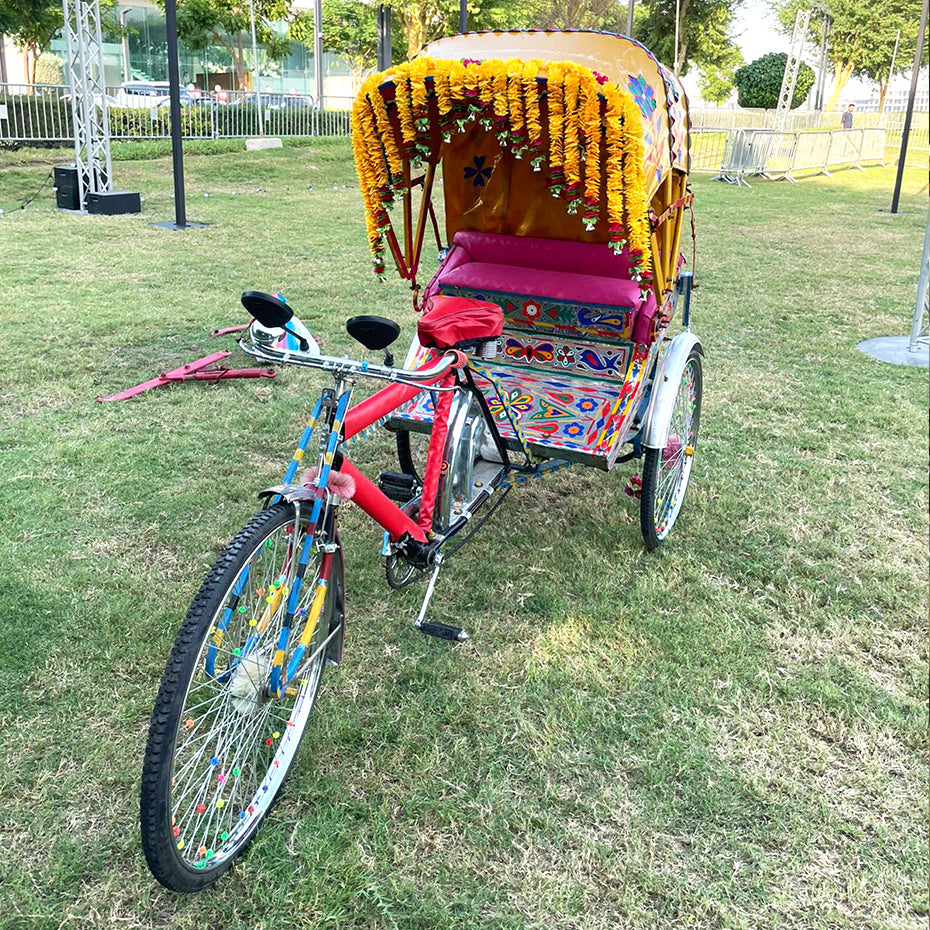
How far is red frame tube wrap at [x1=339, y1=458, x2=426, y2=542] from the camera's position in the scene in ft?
7.96

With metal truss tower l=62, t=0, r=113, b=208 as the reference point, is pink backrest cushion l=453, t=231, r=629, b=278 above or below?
below

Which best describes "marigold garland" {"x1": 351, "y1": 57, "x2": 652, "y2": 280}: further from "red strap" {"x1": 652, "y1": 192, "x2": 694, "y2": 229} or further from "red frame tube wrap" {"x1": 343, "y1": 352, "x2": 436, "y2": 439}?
"red frame tube wrap" {"x1": 343, "y1": 352, "x2": 436, "y2": 439}

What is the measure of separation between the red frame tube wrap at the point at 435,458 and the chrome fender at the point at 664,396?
3.28 ft

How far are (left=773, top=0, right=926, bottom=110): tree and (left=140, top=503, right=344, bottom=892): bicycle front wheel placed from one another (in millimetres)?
45104

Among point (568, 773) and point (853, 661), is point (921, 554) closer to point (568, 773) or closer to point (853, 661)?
point (853, 661)

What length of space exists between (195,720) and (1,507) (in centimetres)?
228

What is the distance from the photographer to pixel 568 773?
2.50 m

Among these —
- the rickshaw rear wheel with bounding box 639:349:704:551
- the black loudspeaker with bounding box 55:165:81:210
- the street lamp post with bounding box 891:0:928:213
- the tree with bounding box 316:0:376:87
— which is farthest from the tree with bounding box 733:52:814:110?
the rickshaw rear wheel with bounding box 639:349:704:551

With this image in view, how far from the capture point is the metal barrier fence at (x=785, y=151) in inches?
791

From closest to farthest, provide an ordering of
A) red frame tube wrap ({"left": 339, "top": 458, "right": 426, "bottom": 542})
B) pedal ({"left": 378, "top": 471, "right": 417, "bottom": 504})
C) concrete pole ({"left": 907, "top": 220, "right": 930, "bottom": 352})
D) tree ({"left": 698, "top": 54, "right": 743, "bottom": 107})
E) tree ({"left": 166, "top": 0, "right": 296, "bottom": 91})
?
red frame tube wrap ({"left": 339, "top": 458, "right": 426, "bottom": 542}) < pedal ({"left": 378, "top": 471, "right": 417, "bottom": 504}) < concrete pole ({"left": 907, "top": 220, "right": 930, "bottom": 352}) < tree ({"left": 166, "top": 0, "right": 296, "bottom": 91}) < tree ({"left": 698, "top": 54, "right": 743, "bottom": 107})

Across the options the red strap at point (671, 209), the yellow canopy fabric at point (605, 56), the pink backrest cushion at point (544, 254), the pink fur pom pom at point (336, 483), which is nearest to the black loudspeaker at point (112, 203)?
the pink backrest cushion at point (544, 254)

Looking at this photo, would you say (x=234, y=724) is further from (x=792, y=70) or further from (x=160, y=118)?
(x=792, y=70)

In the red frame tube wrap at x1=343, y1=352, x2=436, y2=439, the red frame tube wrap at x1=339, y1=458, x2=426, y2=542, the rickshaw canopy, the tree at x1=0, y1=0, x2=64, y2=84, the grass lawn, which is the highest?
the tree at x1=0, y1=0, x2=64, y2=84

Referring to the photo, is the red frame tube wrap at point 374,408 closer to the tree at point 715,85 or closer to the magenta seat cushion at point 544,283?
the magenta seat cushion at point 544,283
